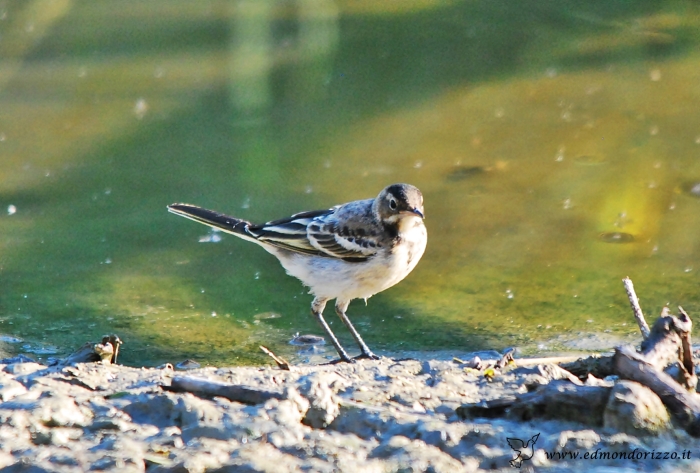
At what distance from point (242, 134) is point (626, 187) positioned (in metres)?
3.93

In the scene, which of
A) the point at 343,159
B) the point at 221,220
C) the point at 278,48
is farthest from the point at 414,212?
the point at 278,48

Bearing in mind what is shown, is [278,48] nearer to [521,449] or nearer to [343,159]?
[343,159]

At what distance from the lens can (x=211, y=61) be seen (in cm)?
1189

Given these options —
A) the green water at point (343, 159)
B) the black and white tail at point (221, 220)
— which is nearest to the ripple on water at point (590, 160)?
the green water at point (343, 159)

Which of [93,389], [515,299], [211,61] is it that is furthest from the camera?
[211,61]


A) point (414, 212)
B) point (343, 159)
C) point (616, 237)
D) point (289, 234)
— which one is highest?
point (414, 212)

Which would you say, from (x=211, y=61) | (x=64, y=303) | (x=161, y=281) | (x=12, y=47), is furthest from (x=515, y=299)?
(x=12, y=47)

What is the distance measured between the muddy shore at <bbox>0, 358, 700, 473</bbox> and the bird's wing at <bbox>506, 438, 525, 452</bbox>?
0.07 ft

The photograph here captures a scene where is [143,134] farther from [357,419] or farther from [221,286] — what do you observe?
[357,419]

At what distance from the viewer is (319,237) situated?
278 inches

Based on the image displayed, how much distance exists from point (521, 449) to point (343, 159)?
244 inches

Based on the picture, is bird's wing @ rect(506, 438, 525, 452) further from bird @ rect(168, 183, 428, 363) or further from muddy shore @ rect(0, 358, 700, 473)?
bird @ rect(168, 183, 428, 363)

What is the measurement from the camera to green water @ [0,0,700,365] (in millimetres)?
7277

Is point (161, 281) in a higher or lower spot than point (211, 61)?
lower
